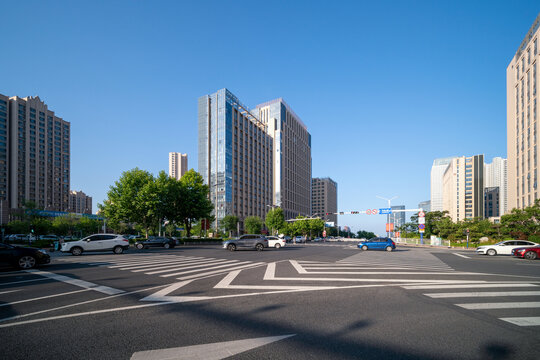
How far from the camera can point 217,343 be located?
454 cm

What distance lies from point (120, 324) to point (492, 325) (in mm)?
7000

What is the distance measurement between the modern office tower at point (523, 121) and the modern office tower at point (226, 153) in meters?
73.7

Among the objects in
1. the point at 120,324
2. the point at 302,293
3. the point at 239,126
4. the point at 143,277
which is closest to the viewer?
the point at 120,324

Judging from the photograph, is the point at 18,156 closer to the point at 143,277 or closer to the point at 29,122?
the point at 29,122

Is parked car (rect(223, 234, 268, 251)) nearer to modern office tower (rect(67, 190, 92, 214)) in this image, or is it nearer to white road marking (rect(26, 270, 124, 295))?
white road marking (rect(26, 270, 124, 295))

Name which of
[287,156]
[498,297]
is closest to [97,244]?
[498,297]

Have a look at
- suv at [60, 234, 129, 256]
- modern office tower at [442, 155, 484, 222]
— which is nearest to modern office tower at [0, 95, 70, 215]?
suv at [60, 234, 129, 256]

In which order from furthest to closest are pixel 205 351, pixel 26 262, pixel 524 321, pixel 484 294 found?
pixel 26 262 < pixel 484 294 < pixel 524 321 < pixel 205 351

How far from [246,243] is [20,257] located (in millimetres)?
16919

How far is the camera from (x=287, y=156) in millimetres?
138125

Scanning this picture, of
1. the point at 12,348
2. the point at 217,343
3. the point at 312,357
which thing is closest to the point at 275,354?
the point at 312,357

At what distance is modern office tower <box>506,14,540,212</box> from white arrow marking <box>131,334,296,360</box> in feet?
223

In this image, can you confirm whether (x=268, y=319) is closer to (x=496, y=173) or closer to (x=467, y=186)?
(x=467, y=186)

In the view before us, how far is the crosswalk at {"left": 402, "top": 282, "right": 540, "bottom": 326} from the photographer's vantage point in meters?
6.10
